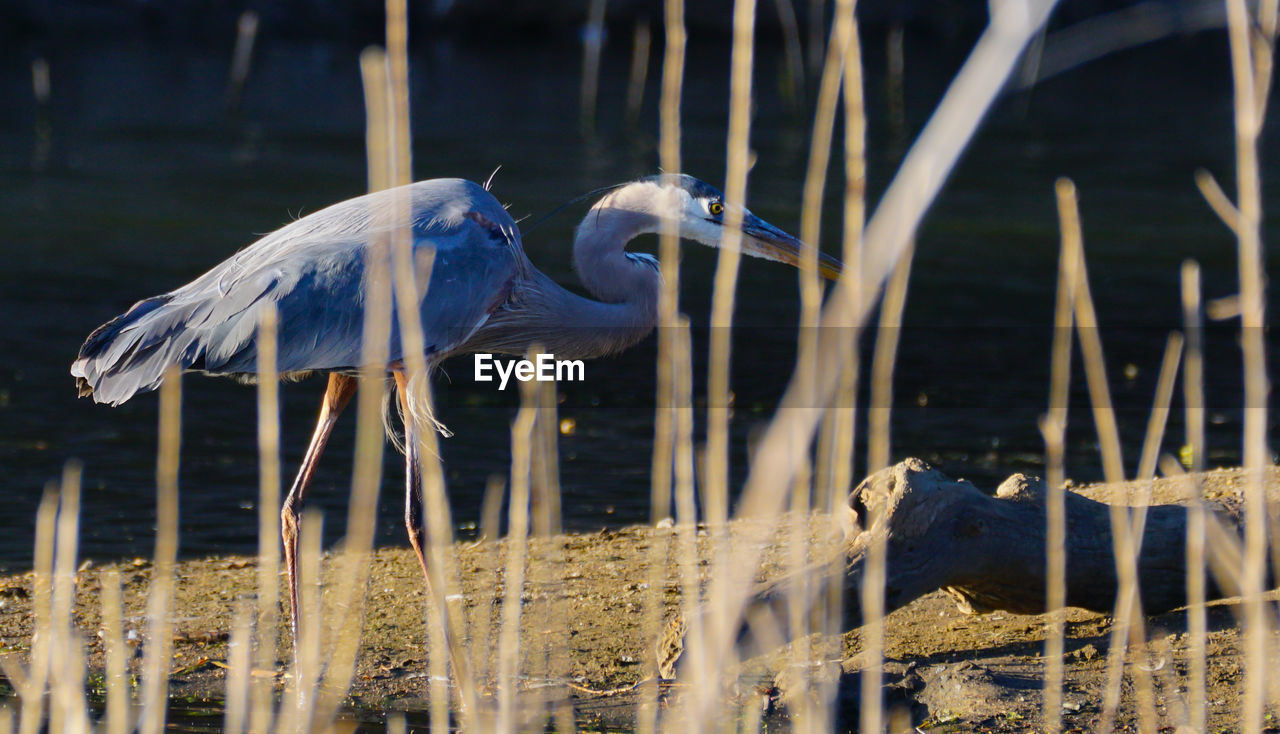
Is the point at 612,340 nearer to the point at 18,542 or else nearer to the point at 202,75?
the point at 18,542

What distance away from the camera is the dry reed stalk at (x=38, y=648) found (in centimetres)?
342

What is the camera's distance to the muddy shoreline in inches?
183

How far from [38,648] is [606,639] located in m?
1.84

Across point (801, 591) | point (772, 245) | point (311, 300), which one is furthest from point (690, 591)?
point (772, 245)

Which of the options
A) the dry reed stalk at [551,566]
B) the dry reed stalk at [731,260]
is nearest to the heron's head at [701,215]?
the dry reed stalk at [551,566]

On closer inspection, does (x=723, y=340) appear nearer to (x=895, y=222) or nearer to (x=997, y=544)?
(x=895, y=222)

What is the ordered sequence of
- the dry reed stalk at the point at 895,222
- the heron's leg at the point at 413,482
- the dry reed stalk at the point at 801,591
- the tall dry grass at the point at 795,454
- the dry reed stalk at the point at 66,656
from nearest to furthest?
1. the dry reed stalk at the point at 895,222
2. the tall dry grass at the point at 795,454
3. the dry reed stalk at the point at 66,656
4. the dry reed stalk at the point at 801,591
5. the heron's leg at the point at 413,482

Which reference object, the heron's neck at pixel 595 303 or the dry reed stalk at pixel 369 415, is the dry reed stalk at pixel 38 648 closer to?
the dry reed stalk at pixel 369 415

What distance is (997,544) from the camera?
484cm

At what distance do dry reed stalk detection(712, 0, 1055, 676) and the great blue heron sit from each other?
8.40 feet

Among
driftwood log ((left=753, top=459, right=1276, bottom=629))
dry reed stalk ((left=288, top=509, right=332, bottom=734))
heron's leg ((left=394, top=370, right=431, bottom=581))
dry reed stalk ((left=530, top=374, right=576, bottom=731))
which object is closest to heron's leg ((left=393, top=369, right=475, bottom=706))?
heron's leg ((left=394, top=370, right=431, bottom=581))

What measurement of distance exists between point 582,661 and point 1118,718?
1.68 metres

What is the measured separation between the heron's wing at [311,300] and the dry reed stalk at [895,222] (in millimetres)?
2965

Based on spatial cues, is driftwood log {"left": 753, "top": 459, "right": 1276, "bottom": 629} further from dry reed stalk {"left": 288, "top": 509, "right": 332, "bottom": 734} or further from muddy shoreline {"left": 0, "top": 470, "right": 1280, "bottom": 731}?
dry reed stalk {"left": 288, "top": 509, "right": 332, "bottom": 734}
